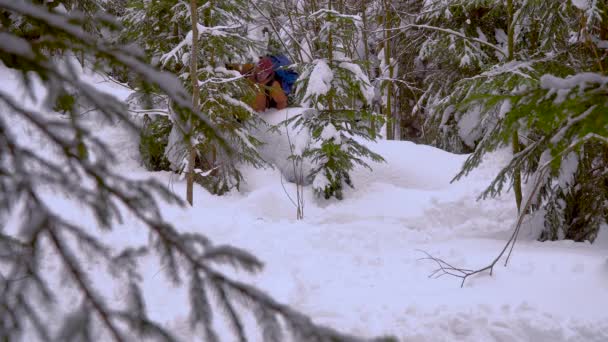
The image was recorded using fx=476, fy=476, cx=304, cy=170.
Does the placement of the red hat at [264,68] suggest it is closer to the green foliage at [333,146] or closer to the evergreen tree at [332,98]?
the evergreen tree at [332,98]

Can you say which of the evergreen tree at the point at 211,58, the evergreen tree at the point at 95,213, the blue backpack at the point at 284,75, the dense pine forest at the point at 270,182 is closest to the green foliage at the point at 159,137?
the dense pine forest at the point at 270,182

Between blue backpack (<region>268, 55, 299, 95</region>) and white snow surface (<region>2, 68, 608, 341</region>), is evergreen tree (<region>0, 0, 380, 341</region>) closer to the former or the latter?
white snow surface (<region>2, 68, 608, 341</region>)

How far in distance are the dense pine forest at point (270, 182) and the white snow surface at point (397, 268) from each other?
0.03m

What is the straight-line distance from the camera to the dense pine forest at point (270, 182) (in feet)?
4.65

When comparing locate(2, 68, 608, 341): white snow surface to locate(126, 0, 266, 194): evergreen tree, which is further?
locate(126, 0, 266, 194): evergreen tree

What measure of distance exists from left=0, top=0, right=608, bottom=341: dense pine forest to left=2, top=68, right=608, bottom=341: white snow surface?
1.3 inches

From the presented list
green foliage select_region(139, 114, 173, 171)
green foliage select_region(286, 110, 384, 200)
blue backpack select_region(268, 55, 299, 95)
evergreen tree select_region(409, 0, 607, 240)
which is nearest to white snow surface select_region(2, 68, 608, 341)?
green foliage select_region(286, 110, 384, 200)

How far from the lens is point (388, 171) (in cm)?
1020

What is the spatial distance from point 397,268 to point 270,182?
5.49m

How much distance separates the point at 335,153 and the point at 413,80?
8.29m

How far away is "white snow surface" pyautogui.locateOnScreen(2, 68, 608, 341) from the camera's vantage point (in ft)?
12.3

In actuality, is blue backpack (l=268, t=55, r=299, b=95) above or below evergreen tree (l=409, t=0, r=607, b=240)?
above

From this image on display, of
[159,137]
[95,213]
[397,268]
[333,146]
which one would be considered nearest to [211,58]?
[159,137]

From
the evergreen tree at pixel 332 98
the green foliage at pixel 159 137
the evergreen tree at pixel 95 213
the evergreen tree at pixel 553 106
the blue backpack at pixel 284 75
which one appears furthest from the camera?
the blue backpack at pixel 284 75
